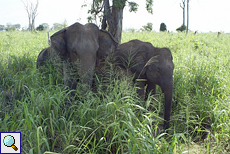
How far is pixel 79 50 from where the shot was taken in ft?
13.1

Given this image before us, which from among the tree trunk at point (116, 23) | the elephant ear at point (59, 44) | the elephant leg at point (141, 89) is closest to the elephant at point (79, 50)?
the elephant ear at point (59, 44)

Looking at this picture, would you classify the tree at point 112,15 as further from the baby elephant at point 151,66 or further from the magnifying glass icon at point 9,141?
the magnifying glass icon at point 9,141

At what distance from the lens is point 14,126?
2.97m

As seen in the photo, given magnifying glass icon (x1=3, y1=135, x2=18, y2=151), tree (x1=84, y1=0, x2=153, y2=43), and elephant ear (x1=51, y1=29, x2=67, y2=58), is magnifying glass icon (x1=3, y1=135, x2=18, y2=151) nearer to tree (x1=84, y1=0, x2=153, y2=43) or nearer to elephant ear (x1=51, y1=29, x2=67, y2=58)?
elephant ear (x1=51, y1=29, x2=67, y2=58)

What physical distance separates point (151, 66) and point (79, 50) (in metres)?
1.28

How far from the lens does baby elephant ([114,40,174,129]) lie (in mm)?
4047

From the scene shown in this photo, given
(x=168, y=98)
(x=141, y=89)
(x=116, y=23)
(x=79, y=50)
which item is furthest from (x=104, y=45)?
(x=116, y=23)

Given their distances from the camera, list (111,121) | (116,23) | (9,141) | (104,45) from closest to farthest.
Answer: (9,141) < (111,121) < (104,45) < (116,23)

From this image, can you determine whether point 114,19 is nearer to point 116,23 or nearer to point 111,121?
point 116,23

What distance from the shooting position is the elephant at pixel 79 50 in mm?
3922

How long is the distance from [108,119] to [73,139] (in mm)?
535

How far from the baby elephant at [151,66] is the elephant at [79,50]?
36 centimetres

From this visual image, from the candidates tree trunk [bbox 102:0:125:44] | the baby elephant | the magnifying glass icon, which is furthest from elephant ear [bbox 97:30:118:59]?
the magnifying glass icon

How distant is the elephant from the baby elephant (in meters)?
0.36
